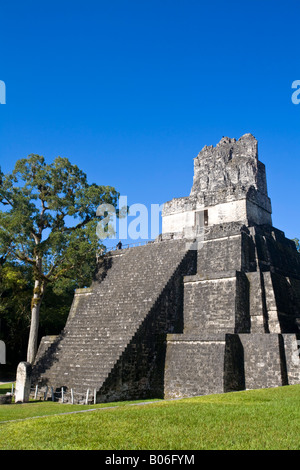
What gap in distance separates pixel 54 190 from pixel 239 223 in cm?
825

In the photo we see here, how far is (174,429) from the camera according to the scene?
5316mm

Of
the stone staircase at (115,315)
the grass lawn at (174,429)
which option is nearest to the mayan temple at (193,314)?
the stone staircase at (115,315)

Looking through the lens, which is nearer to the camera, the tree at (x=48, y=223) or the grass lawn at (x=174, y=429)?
the grass lawn at (x=174, y=429)

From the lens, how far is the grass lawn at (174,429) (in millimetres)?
4625

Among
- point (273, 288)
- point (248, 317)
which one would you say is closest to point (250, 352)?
point (248, 317)

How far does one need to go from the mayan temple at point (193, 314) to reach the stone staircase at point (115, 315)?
0.14ft

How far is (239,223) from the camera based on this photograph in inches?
655

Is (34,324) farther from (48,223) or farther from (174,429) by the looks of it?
(174,429)

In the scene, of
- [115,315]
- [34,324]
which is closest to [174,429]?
[115,315]

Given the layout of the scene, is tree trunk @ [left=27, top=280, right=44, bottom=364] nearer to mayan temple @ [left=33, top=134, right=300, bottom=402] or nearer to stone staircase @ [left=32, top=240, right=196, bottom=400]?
stone staircase @ [left=32, top=240, right=196, bottom=400]

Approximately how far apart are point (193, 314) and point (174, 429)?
28.8 feet

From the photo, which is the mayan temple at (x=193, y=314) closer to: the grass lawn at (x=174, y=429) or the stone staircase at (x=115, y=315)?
the stone staircase at (x=115, y=315)

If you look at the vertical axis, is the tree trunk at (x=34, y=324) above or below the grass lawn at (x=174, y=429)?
above
